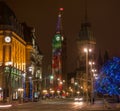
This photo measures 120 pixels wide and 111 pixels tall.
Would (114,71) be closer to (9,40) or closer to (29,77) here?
(9,40)

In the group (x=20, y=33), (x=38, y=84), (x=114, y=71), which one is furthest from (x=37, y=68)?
(x=114, y=71)

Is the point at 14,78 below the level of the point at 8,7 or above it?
below

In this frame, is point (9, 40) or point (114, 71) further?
point (9, 40)

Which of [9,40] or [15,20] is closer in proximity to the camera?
[9,40]

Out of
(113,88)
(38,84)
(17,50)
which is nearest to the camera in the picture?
(113,88)

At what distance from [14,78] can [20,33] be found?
2133 centimetres

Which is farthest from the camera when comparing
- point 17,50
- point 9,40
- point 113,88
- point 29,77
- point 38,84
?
point 38,84

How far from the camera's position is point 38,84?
189 metres

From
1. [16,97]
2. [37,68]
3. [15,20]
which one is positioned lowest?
[16,97]

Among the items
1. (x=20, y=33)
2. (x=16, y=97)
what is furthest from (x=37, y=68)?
(x=16, y=97)

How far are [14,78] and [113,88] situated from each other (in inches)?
2433

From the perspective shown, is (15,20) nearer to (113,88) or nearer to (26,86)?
(26,86)

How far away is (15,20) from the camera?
138500mm

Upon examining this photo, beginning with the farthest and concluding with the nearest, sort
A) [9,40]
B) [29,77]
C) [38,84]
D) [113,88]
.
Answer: [38,84]
[29,77]
[9,40]
[113,88]
